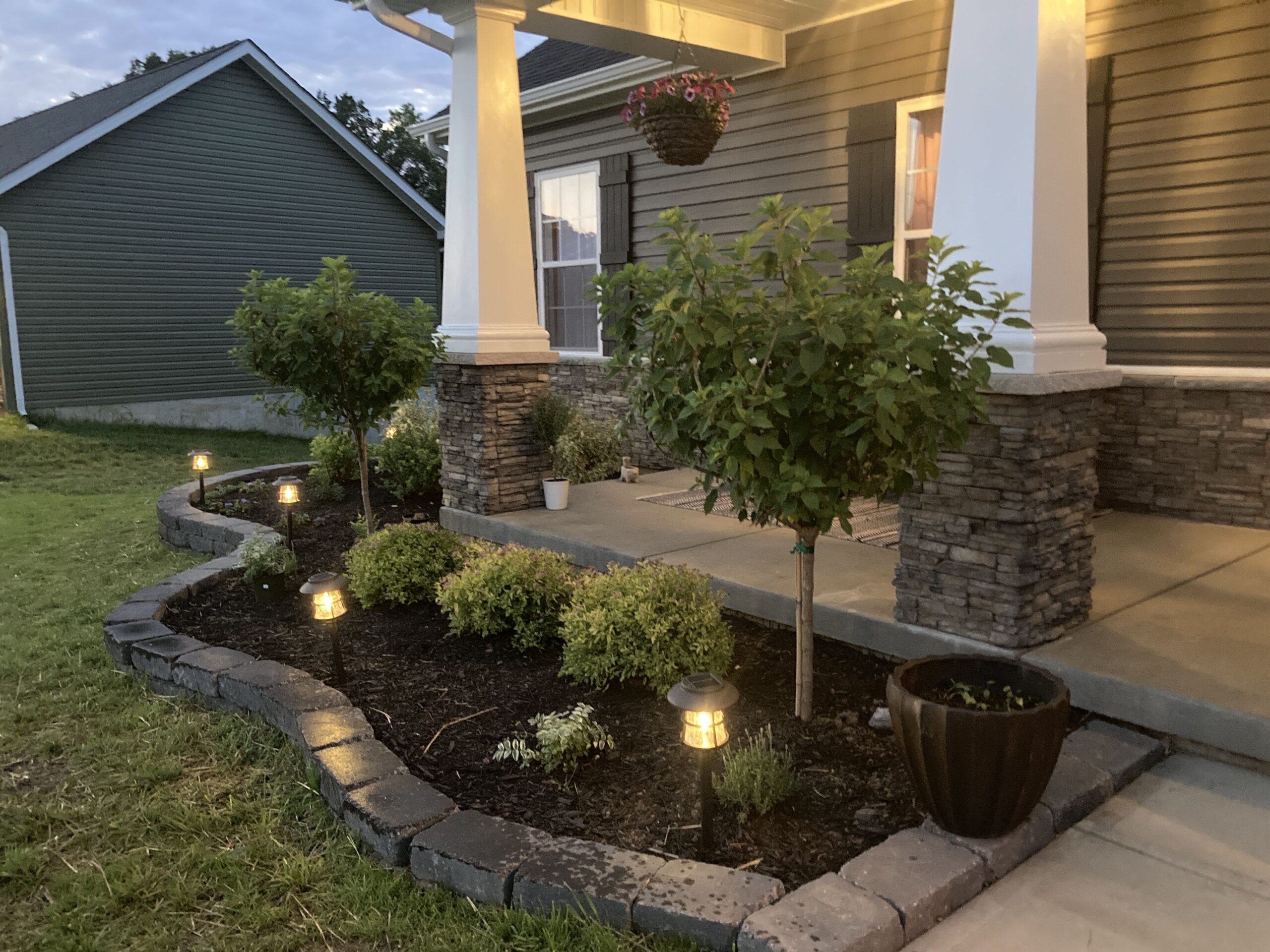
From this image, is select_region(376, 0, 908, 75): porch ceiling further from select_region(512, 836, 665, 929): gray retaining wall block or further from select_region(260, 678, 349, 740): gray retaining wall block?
select_region(512, 836, 665, 929): gray retaining wall block

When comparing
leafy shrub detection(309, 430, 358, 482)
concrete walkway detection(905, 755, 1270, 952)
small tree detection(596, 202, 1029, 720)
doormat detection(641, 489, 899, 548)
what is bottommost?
concrete walkway detection(905, 755, 1270, 952)

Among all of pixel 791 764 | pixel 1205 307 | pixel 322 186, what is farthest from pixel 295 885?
pixel 322 186

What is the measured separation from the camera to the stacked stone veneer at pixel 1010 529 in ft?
10.7

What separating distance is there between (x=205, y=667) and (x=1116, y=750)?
3.46 metres

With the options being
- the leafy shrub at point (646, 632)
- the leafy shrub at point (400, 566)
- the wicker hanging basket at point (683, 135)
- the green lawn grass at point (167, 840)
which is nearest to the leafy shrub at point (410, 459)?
the leafy shrub at point (400, 566)

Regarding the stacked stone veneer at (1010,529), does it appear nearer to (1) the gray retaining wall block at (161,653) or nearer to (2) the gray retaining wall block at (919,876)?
(2) the gray retaining wall block at (919,876)

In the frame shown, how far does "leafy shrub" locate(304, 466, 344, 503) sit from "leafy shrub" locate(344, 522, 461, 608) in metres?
2.62

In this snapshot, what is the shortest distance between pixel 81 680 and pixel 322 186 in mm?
14299

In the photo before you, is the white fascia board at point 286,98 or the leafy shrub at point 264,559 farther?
the white fascia board at point 286,98

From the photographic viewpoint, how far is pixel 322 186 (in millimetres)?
16547

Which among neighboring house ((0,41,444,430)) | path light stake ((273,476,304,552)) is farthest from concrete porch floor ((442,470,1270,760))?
Result: neighboring house ((0,41,444,430))

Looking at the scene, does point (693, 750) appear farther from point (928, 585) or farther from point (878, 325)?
point (878, 325)

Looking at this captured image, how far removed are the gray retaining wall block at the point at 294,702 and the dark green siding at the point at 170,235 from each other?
1218 centimetres

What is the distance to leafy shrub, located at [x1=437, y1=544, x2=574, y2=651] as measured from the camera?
4078 millimetres
